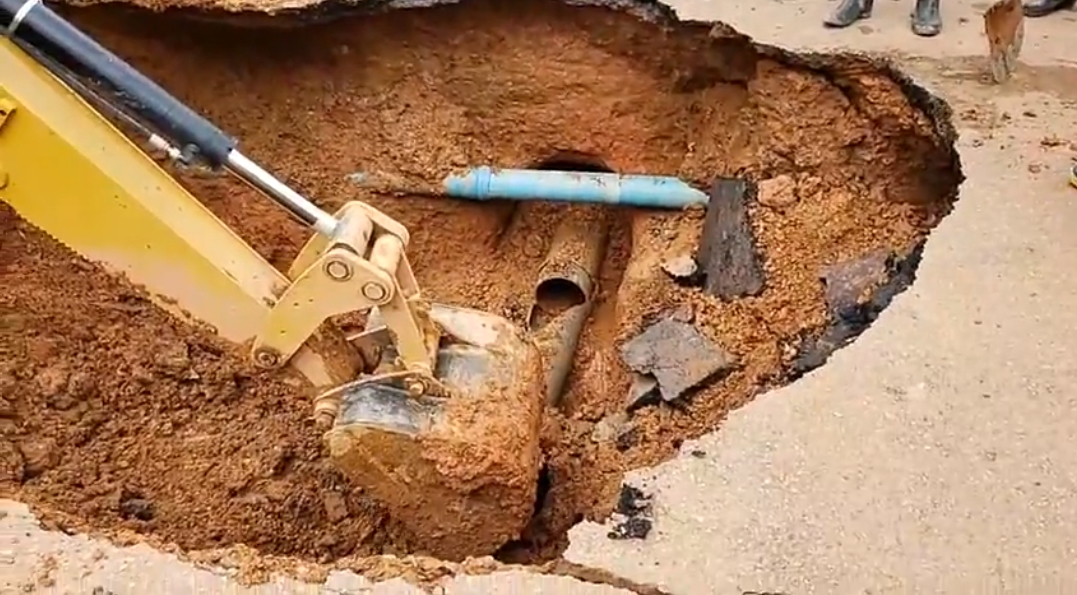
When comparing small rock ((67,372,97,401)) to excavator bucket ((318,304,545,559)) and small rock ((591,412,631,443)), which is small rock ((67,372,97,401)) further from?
small rock ((591,412,631,443))

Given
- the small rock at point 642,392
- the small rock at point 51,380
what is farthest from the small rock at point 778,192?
the small rock at point 51,380

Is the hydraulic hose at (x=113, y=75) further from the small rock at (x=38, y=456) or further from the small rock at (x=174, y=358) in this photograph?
the small rock at (x=174, y=358)

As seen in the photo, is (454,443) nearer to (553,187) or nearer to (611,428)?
(611,428)

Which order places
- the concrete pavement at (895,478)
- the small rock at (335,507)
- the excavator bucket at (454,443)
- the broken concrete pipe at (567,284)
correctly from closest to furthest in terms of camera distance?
the concrete pavement at (895,478)
the excavator bucket at (454,443)
the small rock at (335,507)
the broken concrete pipe at (567,284)

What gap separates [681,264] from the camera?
17.9 feet

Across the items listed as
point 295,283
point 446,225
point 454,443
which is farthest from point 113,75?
point 446,225

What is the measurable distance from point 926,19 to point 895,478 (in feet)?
9.71

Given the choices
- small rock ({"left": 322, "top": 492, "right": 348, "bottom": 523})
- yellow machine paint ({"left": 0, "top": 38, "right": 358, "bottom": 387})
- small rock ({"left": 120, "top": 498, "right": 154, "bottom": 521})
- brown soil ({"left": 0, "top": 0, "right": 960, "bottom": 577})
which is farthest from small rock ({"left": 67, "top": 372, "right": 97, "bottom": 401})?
yellow machine paint ({"left": 0, "top": 38, "right": 358, "bottom": 387})

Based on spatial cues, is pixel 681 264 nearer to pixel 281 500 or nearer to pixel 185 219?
pixel 281 500

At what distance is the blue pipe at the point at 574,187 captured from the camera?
5914 mm

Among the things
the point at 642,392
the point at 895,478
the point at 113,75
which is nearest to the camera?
the point at 113,75

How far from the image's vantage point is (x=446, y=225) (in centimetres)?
637

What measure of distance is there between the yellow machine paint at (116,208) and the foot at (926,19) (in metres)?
3.28

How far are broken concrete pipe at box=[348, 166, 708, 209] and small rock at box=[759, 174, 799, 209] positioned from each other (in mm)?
394
